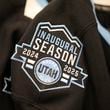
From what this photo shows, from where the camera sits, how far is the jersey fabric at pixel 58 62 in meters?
0.56

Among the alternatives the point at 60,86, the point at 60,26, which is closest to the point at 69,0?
the point at 60,26

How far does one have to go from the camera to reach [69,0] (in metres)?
0.58

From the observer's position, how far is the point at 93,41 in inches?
22.4

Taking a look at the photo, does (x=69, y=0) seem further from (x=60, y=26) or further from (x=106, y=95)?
(x=106, y=95)

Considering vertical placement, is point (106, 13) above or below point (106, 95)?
above

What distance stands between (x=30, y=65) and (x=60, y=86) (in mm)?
A: 67

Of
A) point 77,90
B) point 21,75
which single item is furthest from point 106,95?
point 21,75

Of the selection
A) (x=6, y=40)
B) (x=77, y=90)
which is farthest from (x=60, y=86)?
→ (x=6, y=40)

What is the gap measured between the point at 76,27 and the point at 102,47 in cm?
6

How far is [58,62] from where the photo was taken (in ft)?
1.86

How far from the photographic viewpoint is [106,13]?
2.06 ft

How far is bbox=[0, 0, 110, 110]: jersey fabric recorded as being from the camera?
0.56 metres

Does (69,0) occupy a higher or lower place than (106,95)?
higher

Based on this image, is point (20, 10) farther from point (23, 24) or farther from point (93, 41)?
point (93, 41)
